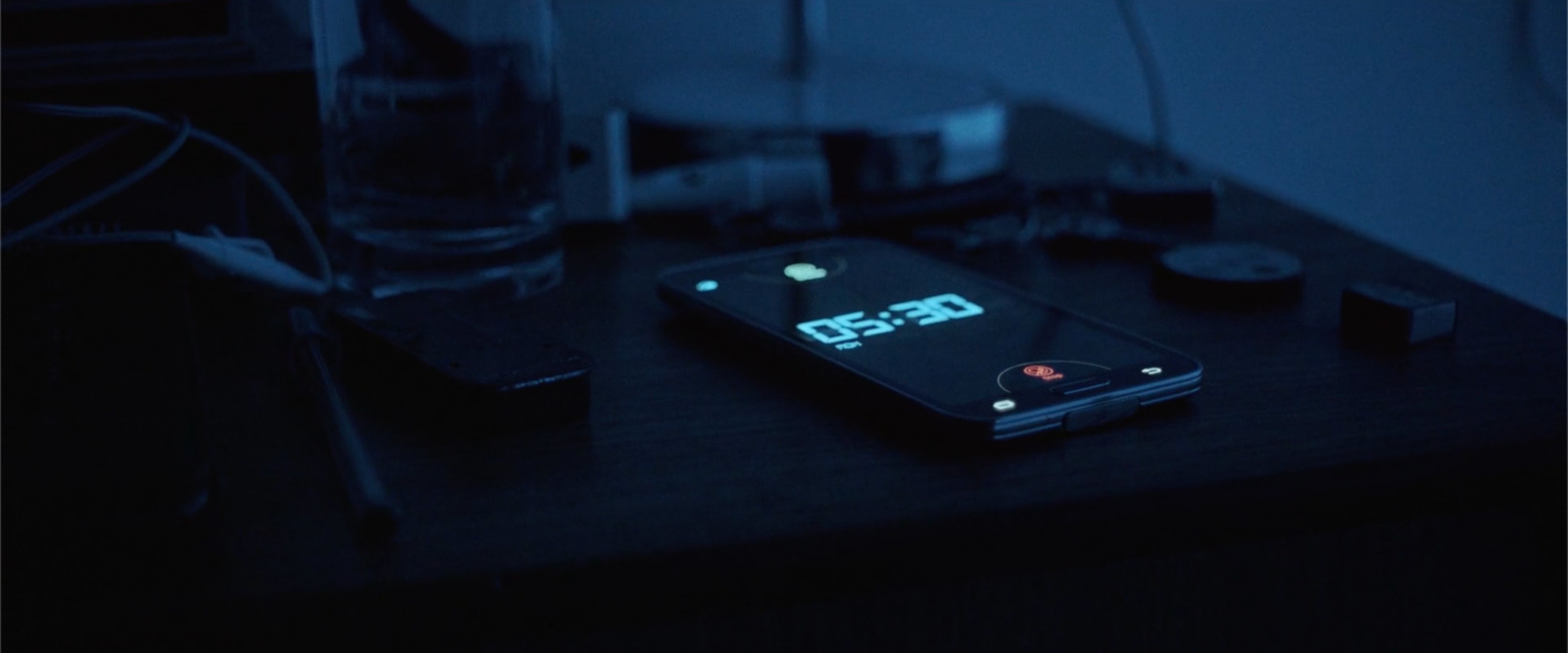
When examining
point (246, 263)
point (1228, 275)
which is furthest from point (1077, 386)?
point (246, 263)

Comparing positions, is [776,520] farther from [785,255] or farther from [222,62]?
[222,62]

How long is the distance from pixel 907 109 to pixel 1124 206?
0.15m

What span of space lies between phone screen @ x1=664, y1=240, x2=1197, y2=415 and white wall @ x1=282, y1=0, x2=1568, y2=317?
48cm

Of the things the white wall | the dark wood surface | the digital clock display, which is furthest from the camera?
the white wall

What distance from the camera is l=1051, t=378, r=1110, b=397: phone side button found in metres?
0.44

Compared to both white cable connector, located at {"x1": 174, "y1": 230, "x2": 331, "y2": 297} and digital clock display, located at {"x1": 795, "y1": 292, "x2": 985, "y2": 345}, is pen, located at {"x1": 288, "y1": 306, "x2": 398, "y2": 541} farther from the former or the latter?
digital clock display, located at {"x1": 795, "y1": 292, "x2": 985, "y2": 345}

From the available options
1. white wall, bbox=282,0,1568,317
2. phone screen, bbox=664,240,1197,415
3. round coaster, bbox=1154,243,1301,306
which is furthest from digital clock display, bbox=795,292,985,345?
white wall, bbox=282,0,1568,317

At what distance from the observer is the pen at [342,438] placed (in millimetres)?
371

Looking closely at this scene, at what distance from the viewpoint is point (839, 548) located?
0.37m

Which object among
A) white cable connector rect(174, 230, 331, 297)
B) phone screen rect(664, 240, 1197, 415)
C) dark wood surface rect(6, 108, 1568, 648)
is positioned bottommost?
dark wood surface rect(6, 108, 1568, 648)

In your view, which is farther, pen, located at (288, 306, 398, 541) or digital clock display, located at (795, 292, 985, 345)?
digital clock display, located at (795, 292, 985, 345)

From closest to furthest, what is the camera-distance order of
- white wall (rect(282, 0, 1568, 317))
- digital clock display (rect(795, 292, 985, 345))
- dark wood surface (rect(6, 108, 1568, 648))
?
dark wood surface (rect(6, 108, 1568, 648)) < digital clock display (rect(795, 292, 985, 345)) < white wall (rect(282, 0, 1568, 317))

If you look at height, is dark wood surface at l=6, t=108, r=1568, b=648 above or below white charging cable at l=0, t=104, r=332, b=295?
below

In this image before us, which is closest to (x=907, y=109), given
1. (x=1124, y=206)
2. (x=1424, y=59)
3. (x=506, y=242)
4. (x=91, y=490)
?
(x=1124, y=206)
